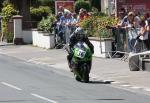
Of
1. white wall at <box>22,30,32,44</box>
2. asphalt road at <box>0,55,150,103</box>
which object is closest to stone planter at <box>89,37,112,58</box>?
asphalt road at <box>0,55,150,103</box>

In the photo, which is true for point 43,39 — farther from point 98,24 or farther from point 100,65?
point 100,65

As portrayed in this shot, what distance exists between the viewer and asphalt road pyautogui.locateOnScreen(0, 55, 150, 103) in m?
15.1

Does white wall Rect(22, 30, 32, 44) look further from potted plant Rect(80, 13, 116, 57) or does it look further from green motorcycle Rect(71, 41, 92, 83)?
green motorcycle Rect(71, 41, 92, 83)

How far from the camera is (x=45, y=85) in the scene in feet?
59.6

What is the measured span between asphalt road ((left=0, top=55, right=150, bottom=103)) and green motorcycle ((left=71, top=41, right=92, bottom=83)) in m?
0.28

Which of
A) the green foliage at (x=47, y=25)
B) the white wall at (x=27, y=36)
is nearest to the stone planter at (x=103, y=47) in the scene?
the green foliage at (x=47, y=25)

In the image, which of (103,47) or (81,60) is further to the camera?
(103,47)

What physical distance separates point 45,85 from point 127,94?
2.85m

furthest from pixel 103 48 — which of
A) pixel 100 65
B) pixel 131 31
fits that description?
pixel 100 65

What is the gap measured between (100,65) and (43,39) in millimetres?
9662

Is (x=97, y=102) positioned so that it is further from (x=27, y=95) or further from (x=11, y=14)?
(x=11, y=14)

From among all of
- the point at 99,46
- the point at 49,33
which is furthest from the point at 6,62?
the point at 49,33

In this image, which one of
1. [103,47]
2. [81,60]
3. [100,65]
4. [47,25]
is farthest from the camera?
[47,25]

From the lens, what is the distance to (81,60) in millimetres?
19281
